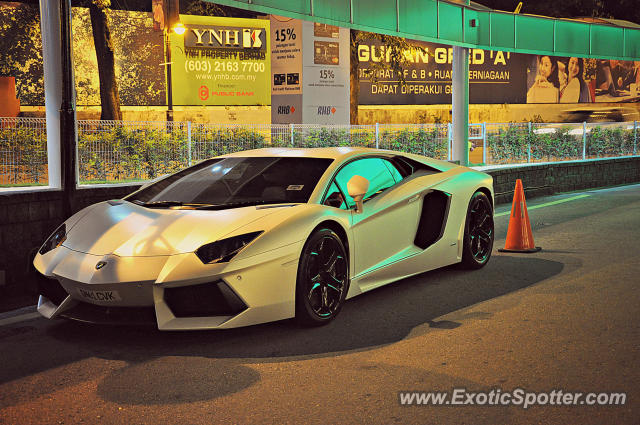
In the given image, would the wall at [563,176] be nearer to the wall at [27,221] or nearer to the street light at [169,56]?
the wall at [27,221]

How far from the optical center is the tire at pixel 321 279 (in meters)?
5.88

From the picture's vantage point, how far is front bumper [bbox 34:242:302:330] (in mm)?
5344

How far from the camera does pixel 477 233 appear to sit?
27.7 ft

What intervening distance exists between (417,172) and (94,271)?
3.40 m

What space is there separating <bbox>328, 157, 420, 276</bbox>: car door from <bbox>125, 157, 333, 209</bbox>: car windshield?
0.33m

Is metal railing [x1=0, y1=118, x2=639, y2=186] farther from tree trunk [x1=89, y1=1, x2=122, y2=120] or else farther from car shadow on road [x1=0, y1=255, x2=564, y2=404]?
tree trunk [x1=89, y1=1, x2=122, y2=120]

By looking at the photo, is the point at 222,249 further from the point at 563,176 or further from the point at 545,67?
the point at 545,67

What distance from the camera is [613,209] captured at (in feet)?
47.8

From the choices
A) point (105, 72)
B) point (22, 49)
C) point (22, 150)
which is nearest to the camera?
point (22, 150)

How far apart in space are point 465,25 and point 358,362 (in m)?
15.4

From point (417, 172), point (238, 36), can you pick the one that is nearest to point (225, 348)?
point (417, 172)

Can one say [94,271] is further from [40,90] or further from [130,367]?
[40,90]

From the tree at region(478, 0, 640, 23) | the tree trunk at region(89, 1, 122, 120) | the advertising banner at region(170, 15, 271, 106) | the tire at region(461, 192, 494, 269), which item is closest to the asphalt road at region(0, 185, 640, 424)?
the tire at region(461, 192, 494, 269)

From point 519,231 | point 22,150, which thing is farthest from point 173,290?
point 22,150
